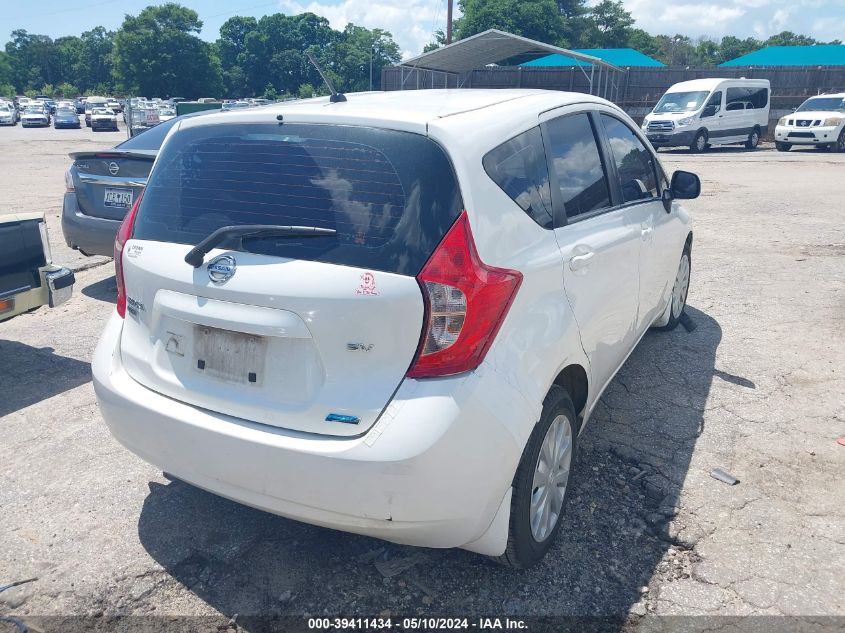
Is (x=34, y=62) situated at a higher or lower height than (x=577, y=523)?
higher

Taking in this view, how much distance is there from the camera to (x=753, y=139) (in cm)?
2514

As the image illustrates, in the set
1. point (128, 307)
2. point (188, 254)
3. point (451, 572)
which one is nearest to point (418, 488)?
point (451, 572)

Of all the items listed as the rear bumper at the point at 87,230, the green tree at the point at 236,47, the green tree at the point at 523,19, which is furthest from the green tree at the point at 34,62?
the rear bumper at the point at 87,230

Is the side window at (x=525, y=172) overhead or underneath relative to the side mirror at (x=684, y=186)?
overhead

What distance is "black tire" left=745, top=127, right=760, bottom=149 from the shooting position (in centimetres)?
2506

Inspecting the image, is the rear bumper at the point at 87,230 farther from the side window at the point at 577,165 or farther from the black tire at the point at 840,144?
the black tire at the point at 840,144

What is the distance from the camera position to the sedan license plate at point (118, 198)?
6.39 metres

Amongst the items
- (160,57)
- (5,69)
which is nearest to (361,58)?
(160,57)

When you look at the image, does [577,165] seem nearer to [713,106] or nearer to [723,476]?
[723,476]

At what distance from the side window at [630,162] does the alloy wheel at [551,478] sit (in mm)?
1475

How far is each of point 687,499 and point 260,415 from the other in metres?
2.11

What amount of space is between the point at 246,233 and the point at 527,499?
1437mm

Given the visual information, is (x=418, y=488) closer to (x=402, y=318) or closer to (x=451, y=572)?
(x=402, y=318)

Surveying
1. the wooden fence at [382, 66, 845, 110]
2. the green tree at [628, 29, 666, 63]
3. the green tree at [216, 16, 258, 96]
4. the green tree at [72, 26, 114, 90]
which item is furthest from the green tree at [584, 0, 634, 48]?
the green tree at [72, 26, 114, 90]
